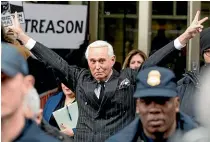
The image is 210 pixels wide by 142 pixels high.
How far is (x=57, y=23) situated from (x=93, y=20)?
0.79 metres

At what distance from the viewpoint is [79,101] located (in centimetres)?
486

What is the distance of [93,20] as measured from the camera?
8.14 metres

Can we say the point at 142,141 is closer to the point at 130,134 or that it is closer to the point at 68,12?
the point at 130,134

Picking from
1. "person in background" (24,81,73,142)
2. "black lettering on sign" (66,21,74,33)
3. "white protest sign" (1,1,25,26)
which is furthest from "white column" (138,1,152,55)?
"person in background" (24,81,73,142)

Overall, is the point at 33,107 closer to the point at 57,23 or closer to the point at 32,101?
the point at 32,101

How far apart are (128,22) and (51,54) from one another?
3494mm

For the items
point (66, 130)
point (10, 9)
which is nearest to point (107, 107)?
point (66, 130)

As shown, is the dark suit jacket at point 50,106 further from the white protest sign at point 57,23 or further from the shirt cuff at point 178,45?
the white protest sign at point 57,23

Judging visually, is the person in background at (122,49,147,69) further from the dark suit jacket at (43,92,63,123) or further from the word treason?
the word treason

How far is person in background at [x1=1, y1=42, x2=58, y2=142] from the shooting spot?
228cm

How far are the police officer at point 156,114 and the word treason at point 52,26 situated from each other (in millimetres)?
4417

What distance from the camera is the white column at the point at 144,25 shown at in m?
7.93

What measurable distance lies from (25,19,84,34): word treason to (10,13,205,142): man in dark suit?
8.26 ft

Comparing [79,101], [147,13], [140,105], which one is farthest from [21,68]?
[147,13]
